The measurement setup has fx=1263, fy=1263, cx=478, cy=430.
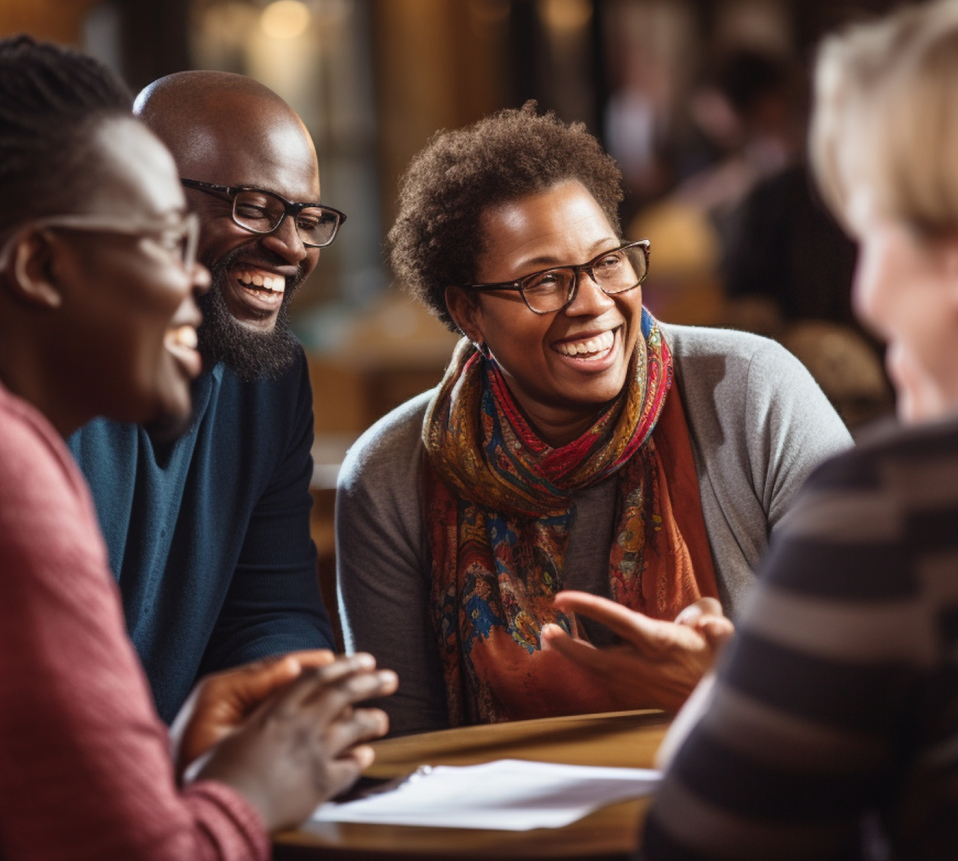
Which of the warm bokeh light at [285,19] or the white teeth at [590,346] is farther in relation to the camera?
the warm bokeh light at [285,19]

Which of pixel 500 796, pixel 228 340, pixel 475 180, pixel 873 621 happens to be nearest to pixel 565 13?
pixel 475 180

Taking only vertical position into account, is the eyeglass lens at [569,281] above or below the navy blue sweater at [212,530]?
above

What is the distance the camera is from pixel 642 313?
2.26m

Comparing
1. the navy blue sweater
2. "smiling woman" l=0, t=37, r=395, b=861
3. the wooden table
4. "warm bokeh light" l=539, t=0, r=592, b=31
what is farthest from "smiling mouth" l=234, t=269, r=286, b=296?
"warm bokeh light" l=539, t=0, r=592, b=31

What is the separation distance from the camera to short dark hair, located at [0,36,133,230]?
1301 millimetres

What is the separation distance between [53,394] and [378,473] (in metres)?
1.00

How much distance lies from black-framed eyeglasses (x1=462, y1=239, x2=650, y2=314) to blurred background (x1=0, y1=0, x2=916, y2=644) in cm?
170

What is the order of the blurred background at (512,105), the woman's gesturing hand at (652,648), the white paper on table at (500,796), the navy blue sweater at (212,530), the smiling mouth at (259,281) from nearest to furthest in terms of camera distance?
the white paper on table at (500,796)
the woman's gesturing hand at (652,648)
the navy blue sweater at (212,530)
the smiling mouth at (259,281)
the blurred background at (512,105)

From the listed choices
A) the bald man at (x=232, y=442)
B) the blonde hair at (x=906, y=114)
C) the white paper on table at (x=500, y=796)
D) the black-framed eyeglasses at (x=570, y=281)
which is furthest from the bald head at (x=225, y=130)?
the blonde hair at (x=906, y=114)

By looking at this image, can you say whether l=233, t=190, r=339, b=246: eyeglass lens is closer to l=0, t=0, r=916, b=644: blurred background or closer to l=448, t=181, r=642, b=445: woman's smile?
l=448, t=181, r=642, b=445: woman's smile

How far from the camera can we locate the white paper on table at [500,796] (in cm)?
134

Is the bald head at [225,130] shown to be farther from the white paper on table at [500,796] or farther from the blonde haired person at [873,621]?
the blonde haired person at [873,621]

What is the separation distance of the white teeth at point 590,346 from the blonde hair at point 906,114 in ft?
3.54

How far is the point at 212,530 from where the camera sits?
2160mm
